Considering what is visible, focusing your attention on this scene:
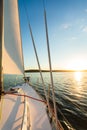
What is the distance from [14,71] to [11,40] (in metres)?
1.84

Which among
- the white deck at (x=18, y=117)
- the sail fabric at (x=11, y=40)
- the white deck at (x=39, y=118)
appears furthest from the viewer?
the sail fabric at (x=11, y=40)

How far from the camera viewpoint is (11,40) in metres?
7.04

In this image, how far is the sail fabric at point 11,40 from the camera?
6.86 metres

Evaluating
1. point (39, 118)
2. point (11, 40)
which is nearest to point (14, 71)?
point (11, 40)

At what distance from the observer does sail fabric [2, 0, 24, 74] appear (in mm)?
6865

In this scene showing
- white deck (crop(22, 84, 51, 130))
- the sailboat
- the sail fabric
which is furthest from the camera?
the sail fabric

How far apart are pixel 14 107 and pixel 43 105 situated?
1745mm

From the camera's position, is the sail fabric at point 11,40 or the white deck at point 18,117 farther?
the sail fabric at point 11,40

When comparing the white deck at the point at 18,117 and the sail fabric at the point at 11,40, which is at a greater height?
the sail fabric at the point at 11,40

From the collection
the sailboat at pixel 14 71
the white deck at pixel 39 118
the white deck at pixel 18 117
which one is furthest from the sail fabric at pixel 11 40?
the white deck at pixel 39 118

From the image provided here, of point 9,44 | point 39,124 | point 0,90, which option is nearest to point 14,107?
point 0,90

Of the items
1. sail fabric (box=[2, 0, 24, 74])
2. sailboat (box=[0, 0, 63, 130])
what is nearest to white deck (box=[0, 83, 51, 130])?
sailboat (box=[0, 0, 63, 130])

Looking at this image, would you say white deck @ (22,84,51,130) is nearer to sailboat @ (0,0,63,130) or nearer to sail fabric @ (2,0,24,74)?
sailboat @ (0,0,63,130)

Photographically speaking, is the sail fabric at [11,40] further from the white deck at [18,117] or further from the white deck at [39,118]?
the white deck at [39,118]
